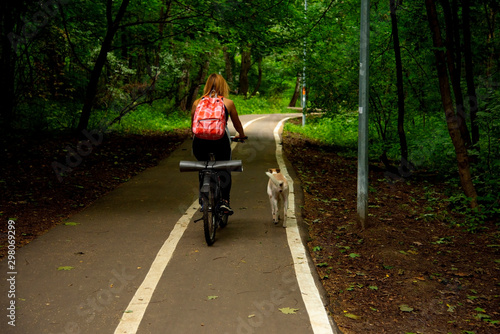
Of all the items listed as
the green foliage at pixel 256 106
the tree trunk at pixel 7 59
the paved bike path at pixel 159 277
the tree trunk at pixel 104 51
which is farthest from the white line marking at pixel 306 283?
the green foliage at pixel 256 106

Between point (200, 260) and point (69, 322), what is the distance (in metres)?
2.00

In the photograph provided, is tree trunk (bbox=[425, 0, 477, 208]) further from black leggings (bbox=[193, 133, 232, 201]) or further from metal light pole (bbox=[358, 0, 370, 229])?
black leggings (bbox=[193, 133, 232, 201])

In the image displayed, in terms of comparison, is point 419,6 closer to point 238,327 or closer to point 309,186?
point 309,186

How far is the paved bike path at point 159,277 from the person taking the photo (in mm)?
4246

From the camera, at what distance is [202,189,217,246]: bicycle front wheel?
6.14m

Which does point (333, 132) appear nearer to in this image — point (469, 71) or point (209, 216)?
point (469, 71)

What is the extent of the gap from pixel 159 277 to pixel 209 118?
87.9 inches

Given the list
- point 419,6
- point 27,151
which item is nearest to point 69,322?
point 27,151

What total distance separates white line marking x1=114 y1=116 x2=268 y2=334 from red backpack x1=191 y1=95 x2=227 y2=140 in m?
1.63

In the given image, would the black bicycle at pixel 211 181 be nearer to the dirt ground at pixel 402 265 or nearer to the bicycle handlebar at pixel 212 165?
the bicycle handlebar at pixel 212 165

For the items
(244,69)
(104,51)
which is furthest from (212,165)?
(244,69)

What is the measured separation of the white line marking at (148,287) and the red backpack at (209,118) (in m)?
1.63

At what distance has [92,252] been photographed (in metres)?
6.17

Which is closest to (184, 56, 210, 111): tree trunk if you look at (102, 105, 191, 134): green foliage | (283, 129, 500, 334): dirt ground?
(102, 105, 191, 134): green foliage
